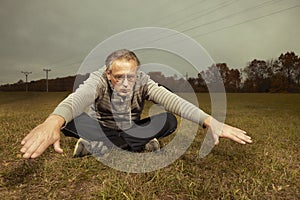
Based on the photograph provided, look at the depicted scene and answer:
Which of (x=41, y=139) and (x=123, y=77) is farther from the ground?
(x=123, y=77)

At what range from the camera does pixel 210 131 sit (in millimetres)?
2990

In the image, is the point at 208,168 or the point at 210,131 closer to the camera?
the point at 210,131

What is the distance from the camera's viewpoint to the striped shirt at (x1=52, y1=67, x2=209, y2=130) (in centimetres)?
342

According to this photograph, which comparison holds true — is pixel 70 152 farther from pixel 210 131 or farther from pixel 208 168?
pixel 210 131

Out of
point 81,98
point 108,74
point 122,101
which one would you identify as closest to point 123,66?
point 108,74

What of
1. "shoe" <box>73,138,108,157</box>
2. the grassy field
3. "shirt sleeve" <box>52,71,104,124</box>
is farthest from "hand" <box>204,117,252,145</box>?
"shoe" <box>73,138,108,157</box>

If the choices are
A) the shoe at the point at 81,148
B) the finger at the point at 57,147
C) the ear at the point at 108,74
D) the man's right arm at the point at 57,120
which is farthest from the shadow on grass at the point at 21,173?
the ear at the point at 108,74

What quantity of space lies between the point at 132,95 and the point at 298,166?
286cm

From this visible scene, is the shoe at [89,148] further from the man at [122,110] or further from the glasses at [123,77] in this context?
the glasses at [123,77]

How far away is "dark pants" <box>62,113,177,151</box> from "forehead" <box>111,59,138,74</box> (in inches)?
40.9

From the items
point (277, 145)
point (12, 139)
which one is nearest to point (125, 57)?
point (12, 139)

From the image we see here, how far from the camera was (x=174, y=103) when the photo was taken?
3682 millimetres

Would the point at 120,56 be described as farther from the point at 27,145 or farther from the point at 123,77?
the point at 27,145

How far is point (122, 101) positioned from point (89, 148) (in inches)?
40.4
